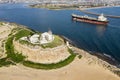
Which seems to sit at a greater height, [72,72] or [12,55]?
[12,55]

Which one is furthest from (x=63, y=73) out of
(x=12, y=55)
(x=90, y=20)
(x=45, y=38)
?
(x=90, y=20)

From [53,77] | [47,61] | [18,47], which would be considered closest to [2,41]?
[18,47]

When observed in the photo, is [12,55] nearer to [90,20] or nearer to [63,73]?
[63,73]

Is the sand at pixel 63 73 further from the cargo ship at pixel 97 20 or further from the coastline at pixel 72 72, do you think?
the cargo ship at pixel 97 20

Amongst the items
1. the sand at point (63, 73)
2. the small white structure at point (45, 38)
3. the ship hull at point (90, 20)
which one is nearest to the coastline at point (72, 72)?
the sand at point (63, 73)

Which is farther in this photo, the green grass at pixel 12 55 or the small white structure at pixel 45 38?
the small white structure at pixel 45 38

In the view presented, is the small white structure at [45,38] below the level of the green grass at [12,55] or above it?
above

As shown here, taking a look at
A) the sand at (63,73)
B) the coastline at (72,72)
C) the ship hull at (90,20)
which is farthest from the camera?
the ship hull at (90,20)

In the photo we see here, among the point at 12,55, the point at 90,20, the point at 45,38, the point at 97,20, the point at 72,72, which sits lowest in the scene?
the point at 72,72
